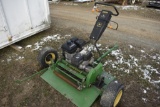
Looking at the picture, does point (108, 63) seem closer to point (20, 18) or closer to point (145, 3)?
point (20, 18)

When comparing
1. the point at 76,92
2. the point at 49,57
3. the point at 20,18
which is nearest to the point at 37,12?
the point at 20,18

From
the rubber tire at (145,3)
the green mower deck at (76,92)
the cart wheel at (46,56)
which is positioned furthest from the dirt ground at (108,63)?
the rubber tire at (145,3)

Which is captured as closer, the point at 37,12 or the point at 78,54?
the point at 78,54

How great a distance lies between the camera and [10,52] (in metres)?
5.28

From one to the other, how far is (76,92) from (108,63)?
1524 mm

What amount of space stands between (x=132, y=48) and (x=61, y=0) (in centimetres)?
959

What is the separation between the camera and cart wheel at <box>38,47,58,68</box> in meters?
3.98

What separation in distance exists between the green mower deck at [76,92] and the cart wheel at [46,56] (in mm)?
495

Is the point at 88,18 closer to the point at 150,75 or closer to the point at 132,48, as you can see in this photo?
the point at 132,48

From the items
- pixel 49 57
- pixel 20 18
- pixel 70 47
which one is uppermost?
pixel 70 47

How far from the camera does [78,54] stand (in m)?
3.29

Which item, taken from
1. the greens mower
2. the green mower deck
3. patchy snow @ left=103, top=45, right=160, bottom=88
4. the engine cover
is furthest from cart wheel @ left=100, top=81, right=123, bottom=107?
patchy snow @ left=103, top=45, right=160, bottom=88

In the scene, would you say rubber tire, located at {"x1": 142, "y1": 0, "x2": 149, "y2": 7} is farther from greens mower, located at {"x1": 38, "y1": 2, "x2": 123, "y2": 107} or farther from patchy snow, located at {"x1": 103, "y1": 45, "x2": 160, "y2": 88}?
greens mower, located at {"x1": 38, "y1": 2, "x2": 123, "y2": 107}

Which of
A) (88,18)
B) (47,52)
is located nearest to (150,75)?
(47,52)
